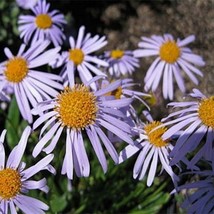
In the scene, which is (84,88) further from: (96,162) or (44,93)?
(96,162)

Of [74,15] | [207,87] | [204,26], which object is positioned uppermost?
[74,15]

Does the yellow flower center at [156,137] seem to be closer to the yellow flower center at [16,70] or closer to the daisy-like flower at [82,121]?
the daisy-like flower at [82,121]

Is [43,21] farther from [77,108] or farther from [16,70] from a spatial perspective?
[77,108]

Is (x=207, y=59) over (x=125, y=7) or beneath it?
beneath

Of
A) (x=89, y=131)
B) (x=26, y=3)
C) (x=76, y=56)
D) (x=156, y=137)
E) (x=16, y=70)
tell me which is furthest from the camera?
(x=26, y=3)

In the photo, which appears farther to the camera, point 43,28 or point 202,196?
point 43,28

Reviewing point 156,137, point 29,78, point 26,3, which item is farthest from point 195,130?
point 26,3

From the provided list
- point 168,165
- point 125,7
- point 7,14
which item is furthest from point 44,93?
point 125,7
